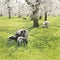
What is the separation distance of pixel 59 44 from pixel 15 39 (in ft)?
15.4

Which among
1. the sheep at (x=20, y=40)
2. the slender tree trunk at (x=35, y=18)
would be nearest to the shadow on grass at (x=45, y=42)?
the sheep at (x=20, y=40)

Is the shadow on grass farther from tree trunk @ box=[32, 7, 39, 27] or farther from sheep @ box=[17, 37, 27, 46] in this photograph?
tree trunk @ box=[32, 7, 39, 27]

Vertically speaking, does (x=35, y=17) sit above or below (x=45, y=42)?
above

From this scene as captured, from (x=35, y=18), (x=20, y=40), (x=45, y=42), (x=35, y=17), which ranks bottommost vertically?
(x=45, y=42)

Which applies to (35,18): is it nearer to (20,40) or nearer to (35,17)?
(35,17)

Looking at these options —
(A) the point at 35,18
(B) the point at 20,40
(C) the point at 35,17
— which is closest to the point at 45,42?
→ (B) the point at 20,40

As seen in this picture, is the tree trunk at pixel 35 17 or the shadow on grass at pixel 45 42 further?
the tree trunk at pixel 35 17

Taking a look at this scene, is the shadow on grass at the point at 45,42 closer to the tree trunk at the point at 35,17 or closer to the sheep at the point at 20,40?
the sheep at the point at 20,40

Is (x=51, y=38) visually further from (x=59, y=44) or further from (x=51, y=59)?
(x=51, y=59)

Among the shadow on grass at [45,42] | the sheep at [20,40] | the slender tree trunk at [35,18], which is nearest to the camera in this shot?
the sheep at [20,40]

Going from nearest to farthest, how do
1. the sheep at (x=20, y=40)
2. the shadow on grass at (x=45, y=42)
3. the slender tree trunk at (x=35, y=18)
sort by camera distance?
the sheep at (x=20, y=40), the shadow on grass at (x=45, y=42), the slender tree trunk at (x=35, y=18)

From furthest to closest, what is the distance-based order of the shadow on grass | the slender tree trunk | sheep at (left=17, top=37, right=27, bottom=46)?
1. the slender tree trunk
2. the shadow on grass
3. sheep at (left=17, top=37, right=27, bottom=46)

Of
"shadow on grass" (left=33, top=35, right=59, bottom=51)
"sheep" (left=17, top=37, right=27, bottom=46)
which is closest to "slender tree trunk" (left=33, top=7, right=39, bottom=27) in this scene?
"shadow on grass" (left=33, top=35, right=59, bottom=51)

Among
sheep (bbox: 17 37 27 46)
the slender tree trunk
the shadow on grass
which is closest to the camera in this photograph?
sheep (bbox: 17 37 27 46)
